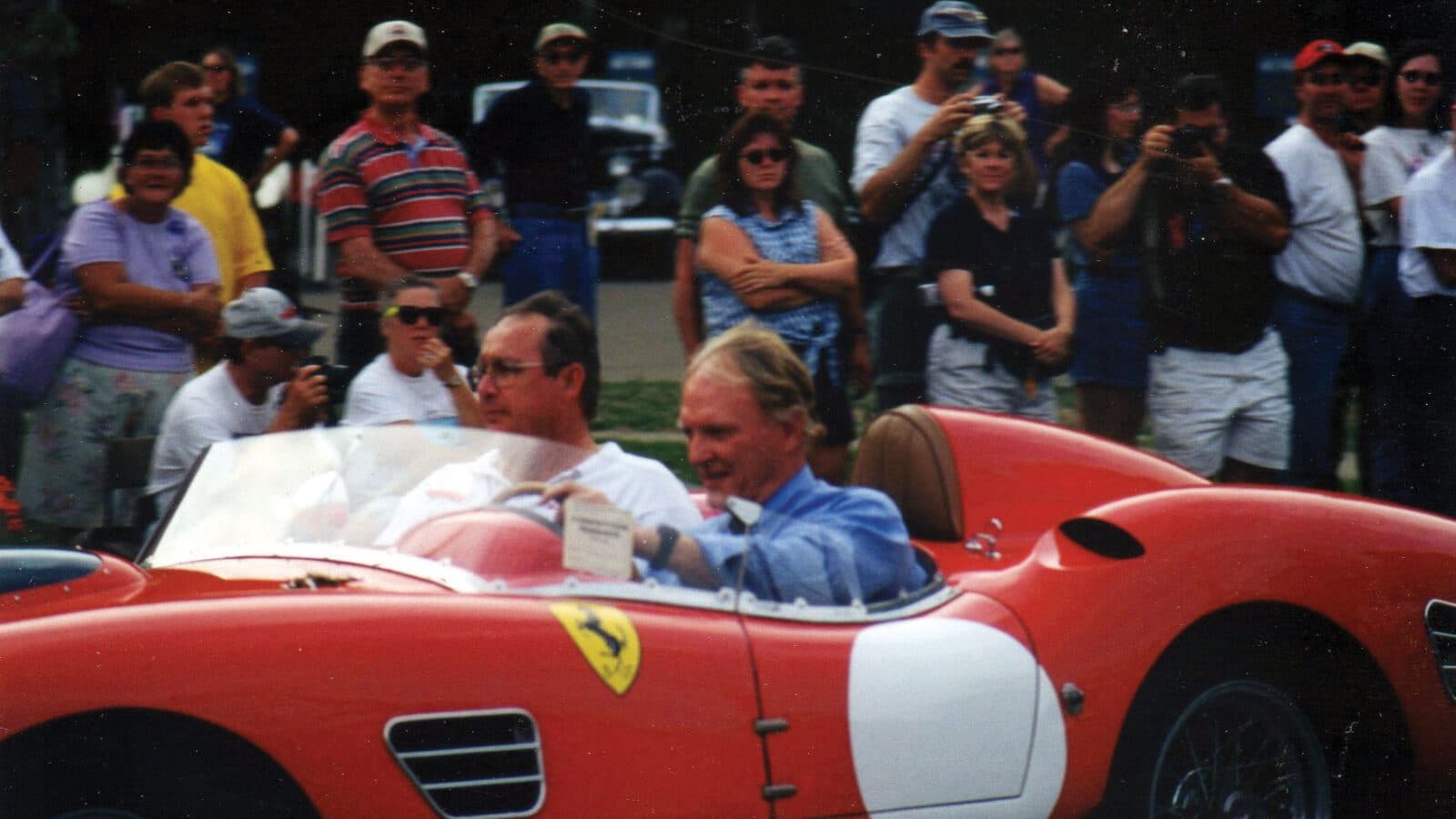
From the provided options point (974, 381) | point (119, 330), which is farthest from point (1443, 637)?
point (119, 330)

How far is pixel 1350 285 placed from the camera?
5.60m

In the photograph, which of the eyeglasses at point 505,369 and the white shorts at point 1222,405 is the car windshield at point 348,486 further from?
the white shorts at point 1222,405

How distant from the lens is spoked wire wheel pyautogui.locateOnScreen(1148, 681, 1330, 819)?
322 cm

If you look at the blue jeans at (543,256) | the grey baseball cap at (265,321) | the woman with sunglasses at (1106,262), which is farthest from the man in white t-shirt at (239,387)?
the woman with sunglasses at (1106,262)

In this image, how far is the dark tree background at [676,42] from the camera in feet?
15.9

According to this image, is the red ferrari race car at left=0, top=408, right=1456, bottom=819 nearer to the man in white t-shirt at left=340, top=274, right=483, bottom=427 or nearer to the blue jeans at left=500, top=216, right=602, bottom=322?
the man in white t-shirt at left=340, top=274, right=483, bottom=427

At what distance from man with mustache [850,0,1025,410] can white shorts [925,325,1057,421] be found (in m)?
0.07

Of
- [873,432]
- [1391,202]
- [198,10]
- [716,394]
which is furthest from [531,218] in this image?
[1391,202]

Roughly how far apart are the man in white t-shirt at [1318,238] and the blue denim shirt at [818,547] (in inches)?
111

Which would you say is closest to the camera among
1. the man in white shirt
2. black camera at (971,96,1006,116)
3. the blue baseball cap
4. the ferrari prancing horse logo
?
the ferrari prancing horse logo

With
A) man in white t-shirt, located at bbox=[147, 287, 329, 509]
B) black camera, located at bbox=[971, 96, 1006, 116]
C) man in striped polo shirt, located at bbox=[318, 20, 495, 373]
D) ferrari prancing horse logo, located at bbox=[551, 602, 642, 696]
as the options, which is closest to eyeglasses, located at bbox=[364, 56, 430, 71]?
man in striped polo shirt, located at bbox=[318, 20, 495, 373]

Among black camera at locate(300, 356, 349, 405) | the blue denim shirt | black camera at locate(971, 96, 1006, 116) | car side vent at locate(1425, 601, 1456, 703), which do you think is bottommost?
car side vent at locate(1425, 601, 1456, 703)

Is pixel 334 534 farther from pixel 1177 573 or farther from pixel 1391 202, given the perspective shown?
pixel 1391 202

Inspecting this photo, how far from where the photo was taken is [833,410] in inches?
196
